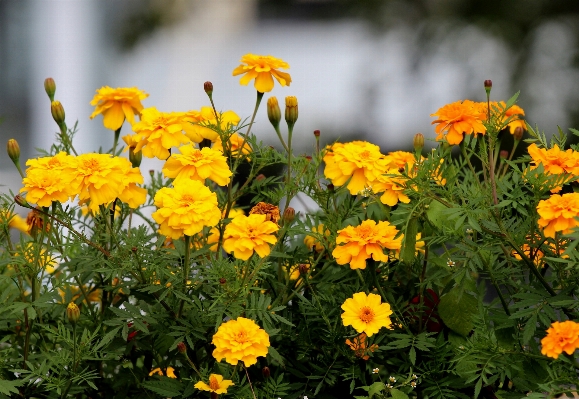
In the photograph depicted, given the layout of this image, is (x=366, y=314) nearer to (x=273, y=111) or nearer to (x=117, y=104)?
(x=273, y=111)

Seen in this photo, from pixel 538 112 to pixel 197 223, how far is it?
14.2 feet

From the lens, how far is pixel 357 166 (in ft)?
4.25

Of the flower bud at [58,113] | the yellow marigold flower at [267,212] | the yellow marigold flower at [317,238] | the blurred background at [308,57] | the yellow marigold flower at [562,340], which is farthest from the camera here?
the blurred background at [308,57]

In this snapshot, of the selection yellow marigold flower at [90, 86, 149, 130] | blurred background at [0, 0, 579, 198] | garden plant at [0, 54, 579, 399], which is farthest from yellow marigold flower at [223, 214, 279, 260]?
blurred background at [0, 0, 579, 198]

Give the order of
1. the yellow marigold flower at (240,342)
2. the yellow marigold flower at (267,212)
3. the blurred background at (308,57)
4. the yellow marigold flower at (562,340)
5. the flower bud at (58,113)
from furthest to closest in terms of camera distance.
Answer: the blurred background at (308,57) → the flower bud at (58,113) → the yellow marigold flower at (267,212) → the yellow marigold flower at (240,342) → the yellow marigold flower at (562,340)

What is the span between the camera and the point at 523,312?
1130mm

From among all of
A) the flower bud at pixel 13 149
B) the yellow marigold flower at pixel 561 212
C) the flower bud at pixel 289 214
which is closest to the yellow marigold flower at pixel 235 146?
the flower bud at pixel 289 214

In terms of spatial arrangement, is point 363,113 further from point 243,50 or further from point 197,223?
point 197,223

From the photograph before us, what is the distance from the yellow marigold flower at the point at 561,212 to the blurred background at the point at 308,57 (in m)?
4.07

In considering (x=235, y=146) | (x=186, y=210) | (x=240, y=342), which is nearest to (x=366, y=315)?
(x=240, y=342)

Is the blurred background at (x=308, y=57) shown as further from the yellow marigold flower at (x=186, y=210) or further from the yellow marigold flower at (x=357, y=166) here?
the yellow marigold flower at (x=186, y=210)

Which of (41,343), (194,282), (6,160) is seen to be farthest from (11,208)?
(6,160)

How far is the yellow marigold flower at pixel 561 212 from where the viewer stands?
3.41 feet

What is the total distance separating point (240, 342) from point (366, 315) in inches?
8.2
